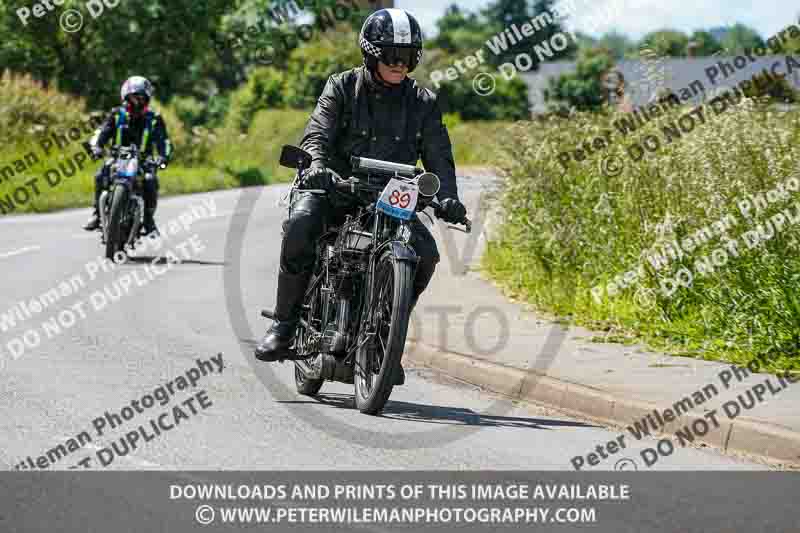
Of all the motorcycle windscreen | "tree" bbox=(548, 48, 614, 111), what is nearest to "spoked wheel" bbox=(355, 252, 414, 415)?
the motorcycle windscreen

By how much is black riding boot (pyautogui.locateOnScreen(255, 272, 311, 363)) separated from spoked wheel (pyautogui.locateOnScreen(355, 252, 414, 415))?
70 centimetres

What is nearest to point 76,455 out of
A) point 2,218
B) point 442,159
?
point 442,159

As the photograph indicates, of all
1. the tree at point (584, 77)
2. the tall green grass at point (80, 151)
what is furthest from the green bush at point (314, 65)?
the tree at point (584, 77)

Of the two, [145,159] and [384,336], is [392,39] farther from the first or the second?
[145,159]

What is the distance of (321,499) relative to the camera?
6.26 metres

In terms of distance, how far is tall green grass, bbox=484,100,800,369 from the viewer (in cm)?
1022

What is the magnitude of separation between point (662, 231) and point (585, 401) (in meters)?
2.72

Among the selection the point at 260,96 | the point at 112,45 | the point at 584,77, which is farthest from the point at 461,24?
Answer: the point at 112,45

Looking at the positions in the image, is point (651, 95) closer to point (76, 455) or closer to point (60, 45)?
point (76, 455)

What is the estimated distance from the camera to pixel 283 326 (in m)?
8.97

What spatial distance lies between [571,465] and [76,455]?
248 centimetres

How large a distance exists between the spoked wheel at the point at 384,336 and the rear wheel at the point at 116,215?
902 centimetres

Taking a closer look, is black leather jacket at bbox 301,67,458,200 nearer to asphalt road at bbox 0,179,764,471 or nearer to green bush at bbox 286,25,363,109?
asphalt road at bbox 0,179,764,471

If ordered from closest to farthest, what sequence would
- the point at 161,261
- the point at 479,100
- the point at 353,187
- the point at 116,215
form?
1. the point at 353,187
2. the point at 116,215
3. the point at 161,261
4. the point at 479,100
